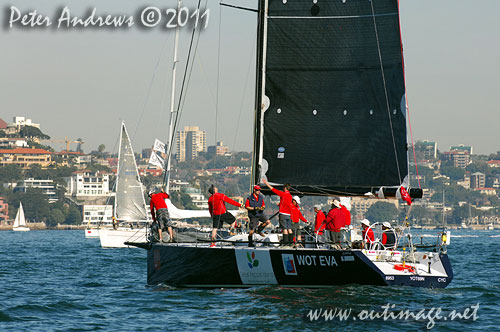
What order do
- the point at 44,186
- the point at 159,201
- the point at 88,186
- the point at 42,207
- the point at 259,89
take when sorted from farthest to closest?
the point at 44,186 < the point at 88,186 < the point at 42,207 < the point at 159,201 < the point at 259,89

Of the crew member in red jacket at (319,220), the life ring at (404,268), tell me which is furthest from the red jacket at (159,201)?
the life ring at (404,268)

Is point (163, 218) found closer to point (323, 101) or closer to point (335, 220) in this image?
point (335, 220)

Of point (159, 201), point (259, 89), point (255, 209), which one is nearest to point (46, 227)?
point (159, 201)

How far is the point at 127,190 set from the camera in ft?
170

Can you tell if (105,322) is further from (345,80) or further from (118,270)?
(118,270)

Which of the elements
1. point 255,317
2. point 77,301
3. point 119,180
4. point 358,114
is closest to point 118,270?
point 77,301

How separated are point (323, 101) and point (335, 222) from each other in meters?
2.89

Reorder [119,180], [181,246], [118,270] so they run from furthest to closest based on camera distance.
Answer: [119,180] → [118,270] → [181,246]

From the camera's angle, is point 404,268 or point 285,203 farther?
point 285,203

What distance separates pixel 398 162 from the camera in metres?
18.3

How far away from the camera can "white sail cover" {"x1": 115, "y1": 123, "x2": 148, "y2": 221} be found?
5112 centimetres

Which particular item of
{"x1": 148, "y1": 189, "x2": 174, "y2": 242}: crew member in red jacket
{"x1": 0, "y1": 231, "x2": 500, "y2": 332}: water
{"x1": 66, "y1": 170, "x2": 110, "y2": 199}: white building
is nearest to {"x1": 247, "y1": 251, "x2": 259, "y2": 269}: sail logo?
{"x1": 0, "y1": 231, "x2": 500, "y2": 332}: water

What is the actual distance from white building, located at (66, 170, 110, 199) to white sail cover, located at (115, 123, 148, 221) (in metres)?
124

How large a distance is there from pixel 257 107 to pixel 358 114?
219 cm
